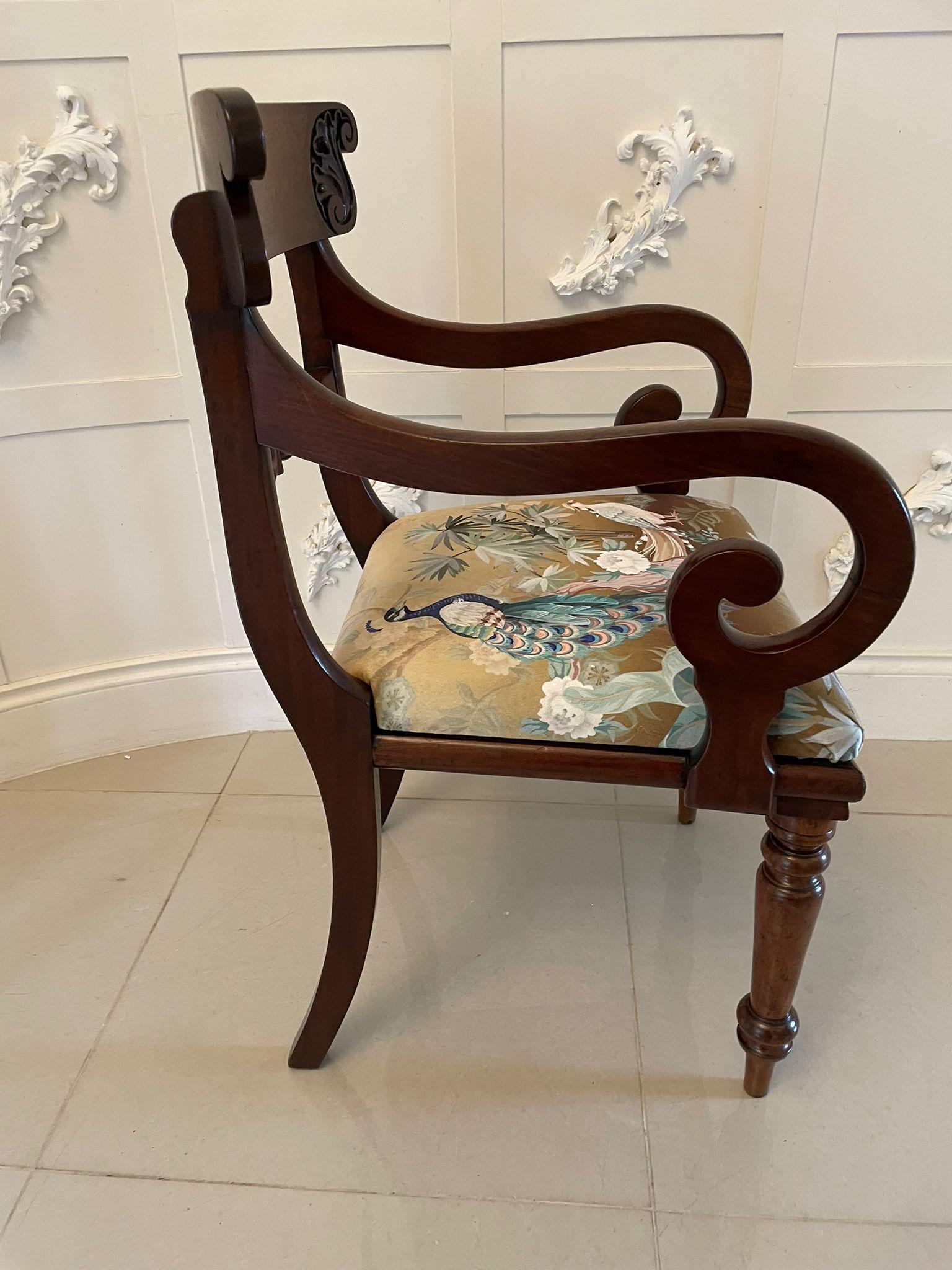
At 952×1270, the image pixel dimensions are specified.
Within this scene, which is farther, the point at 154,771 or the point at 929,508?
the point at 154,771

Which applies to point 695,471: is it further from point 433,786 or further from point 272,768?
point 272,768

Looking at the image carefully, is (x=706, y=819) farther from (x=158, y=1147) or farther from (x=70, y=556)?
(x=70, y=556)

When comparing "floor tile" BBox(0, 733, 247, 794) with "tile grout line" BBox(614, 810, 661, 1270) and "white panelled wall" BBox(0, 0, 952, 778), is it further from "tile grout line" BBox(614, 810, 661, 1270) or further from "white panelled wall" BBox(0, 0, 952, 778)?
"tile grout line" BBox(614, 810, 661, 1270)

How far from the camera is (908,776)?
4.84 ft

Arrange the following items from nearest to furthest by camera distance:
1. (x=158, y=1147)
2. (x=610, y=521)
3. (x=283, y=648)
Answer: (x=283, y=648) → (x=158, y=1147) → (x=610, y=521)

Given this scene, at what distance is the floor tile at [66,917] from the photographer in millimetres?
1021

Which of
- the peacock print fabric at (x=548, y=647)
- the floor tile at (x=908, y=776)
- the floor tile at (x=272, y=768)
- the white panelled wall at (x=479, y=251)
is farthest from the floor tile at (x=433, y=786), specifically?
the peacock print fabric at (x=548, y=647)

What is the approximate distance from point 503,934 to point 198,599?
2.51 ft

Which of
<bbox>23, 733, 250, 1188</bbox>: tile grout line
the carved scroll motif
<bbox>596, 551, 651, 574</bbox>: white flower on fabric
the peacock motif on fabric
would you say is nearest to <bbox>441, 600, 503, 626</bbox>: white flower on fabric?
the peacock motif on fabric

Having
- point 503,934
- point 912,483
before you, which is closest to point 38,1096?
point 503,934

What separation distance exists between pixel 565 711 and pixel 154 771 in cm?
97

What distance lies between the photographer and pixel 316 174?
0.95 m

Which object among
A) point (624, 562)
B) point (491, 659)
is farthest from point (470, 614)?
point (624, 562)

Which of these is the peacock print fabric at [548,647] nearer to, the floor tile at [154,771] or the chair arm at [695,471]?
the chair arm at [695,471]
